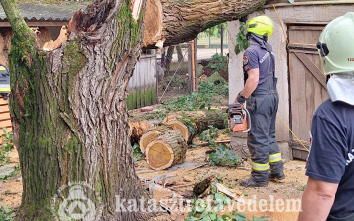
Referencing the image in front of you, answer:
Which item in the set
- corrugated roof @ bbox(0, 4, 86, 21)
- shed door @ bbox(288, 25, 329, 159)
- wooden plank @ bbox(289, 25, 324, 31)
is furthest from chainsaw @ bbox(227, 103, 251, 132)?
corrugated roof @ bbox(0, 4, 86, 21)

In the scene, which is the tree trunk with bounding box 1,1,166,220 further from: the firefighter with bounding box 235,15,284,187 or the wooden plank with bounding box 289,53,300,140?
the wooden plank with bounding box 289,53,300,140

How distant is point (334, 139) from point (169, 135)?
511 cm

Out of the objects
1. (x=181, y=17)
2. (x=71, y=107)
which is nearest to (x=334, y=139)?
(x=71, y=107)

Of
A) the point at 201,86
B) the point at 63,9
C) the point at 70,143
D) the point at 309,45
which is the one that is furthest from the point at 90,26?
the point at 201,86

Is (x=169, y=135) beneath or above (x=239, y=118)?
beneath

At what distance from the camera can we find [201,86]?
687 inches

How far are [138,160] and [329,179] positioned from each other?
5.71 m

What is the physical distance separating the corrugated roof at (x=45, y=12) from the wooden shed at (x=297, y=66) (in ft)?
18.3

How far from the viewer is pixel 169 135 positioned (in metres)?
6.73

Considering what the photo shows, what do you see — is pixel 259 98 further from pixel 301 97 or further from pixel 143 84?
pixel 143 84

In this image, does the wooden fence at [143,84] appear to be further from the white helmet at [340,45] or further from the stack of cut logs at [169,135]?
the white helmet at [340,45]

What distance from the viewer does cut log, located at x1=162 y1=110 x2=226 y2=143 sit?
7.85 metres

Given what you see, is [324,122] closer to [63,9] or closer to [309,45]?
[309,45]

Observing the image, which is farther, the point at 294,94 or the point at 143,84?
the point at 143,84
